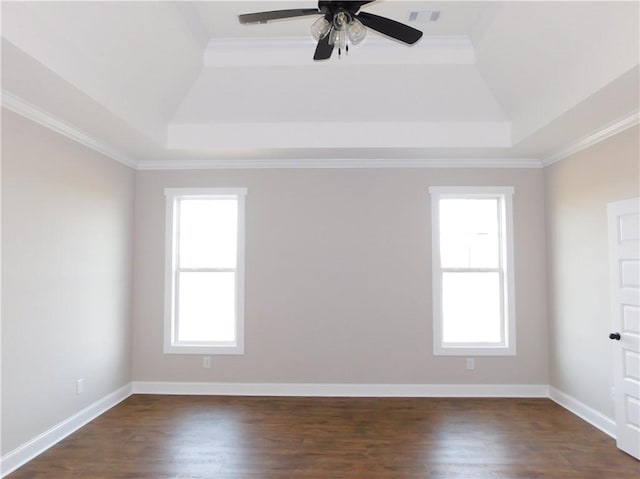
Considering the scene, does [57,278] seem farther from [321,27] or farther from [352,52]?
[352,52]

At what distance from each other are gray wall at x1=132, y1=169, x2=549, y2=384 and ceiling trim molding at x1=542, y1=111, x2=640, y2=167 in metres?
0.36

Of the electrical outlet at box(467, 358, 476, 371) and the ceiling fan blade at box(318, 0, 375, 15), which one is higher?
the ceiling fan blade at box(318, 0, 375, 15)

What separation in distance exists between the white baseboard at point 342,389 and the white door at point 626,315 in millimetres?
1315

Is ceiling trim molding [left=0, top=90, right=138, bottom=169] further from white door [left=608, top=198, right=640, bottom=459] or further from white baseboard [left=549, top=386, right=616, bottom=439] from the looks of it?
white baseboard [left=549, top=386, right=616, bottom=439]

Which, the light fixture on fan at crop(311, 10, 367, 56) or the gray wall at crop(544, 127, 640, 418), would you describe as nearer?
the light fixture on fan at crop(311, 10, 367, 56)

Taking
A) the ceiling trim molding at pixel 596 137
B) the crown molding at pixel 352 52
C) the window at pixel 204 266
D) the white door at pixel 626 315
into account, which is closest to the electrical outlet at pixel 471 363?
the white door at pixel 626 315

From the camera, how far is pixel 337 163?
15.8 feet

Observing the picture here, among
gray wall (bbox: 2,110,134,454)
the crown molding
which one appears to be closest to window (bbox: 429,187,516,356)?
the crown molding

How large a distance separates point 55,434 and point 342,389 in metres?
2.74

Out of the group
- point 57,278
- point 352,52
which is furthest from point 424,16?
point 57,278

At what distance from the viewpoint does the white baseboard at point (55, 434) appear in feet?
9.70

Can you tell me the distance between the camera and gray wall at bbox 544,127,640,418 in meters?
3.57

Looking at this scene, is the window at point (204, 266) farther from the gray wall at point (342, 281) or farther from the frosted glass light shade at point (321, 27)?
the frosted glass light shade at point (321, 27)

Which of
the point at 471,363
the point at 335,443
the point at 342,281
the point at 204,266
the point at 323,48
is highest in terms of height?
the point at 323,48
